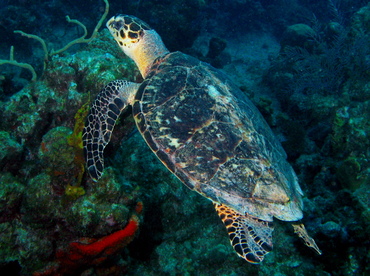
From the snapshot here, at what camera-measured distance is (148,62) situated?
3961 mm

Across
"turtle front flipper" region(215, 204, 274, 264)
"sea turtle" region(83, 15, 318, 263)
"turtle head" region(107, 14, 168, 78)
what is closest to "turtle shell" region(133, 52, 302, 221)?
"sea turtle" region(83, 15, 318, 263)

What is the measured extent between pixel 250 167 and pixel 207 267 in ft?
5.77

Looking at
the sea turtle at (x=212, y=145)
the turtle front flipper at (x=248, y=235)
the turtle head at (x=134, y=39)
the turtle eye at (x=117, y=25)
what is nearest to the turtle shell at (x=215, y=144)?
the sea turtle at (x=212, y=145)

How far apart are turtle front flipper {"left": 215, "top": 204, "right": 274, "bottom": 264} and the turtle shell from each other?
0.97ft

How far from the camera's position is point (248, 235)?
8.73 feet

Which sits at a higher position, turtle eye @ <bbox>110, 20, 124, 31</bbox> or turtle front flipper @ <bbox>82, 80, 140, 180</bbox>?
turtle eye @ <bbox>110, 20, 124, 31</bbox>

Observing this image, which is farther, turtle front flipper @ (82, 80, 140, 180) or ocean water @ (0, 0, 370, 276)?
turtle front flipper @ (82, 80, 140, 180)

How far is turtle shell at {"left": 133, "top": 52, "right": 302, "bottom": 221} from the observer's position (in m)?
2.53

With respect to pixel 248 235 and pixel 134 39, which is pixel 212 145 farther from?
pixel 134 39

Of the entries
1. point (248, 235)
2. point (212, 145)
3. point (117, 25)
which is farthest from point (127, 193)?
point (117, 25)

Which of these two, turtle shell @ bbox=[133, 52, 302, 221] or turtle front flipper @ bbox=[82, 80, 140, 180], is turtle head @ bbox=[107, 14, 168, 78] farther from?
turtle shell @ bbox=[133, 52, 302, 221]

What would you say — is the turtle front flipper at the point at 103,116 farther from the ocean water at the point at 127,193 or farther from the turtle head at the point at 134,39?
the turtle head at the point at 134,39

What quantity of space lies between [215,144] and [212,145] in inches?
1.5

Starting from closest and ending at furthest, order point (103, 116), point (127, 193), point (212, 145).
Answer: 1. point (127, 193)
2. point (212, 145)
3. point (103, 116)
